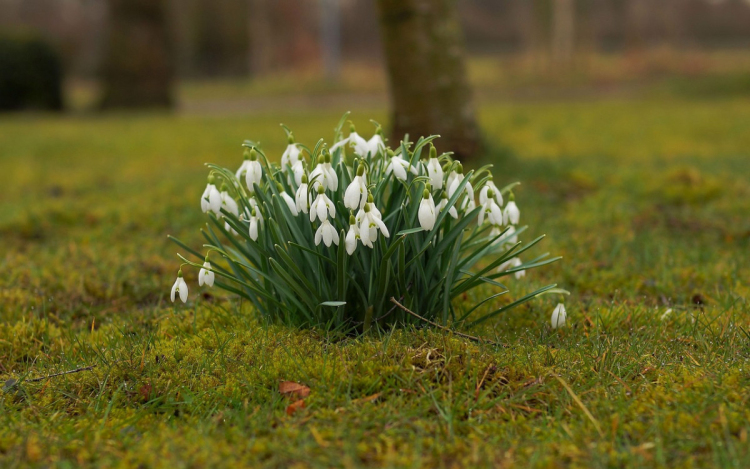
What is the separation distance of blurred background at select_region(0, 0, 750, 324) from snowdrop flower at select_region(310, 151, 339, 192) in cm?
114

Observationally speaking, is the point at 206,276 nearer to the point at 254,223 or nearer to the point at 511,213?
the point at 254,223

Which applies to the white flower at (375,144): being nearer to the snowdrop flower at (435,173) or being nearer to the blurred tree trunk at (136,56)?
the snowdrop flower at (435,173)

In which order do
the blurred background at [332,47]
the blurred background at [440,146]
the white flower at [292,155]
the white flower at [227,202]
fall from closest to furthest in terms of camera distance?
the white flower at [227,202] → the white flower at [292,155] → the blurred background at [440,146] → the blurred background at [332,47]

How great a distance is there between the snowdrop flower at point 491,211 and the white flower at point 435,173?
7.7 inches

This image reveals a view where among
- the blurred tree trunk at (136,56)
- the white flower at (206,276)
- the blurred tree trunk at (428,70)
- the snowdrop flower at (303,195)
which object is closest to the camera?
the snowdrop flower at (303,195)

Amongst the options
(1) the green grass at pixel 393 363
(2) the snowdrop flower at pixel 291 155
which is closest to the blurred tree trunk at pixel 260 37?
(1) the green grass at pixel 393 363

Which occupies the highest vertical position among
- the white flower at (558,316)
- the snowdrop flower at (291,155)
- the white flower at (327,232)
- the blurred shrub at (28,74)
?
the blurred shrub at (28,74)

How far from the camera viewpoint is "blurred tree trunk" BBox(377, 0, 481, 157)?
→ 18.2 feet

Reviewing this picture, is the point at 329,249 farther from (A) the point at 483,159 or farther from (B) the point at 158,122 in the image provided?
(B) the point at 158,122

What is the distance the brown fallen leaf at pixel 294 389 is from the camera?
2094 millimetres

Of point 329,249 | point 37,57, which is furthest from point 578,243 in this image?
point 37,57

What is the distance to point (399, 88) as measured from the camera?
227 inches

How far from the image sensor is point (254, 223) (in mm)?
2357

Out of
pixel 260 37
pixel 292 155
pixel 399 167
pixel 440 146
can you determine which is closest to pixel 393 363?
pixel 399 167
